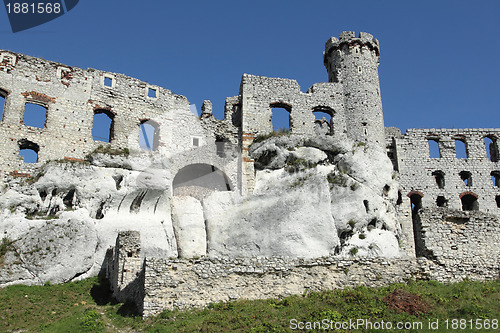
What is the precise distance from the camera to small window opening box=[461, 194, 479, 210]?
36.3 m

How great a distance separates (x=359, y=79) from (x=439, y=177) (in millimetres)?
9287

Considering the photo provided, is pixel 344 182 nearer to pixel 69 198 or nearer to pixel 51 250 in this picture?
pixel 69 198

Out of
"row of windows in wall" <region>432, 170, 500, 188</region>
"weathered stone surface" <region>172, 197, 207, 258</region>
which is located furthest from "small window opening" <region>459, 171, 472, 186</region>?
"weathered stone surface" <region>172, 197, 207, 258</region>

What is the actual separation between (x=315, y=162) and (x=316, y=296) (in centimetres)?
1183

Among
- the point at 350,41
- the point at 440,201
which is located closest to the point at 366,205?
the point at 440,201

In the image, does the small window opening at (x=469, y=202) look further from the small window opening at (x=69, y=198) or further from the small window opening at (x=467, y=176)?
the small window opening at (x=69, y=198)

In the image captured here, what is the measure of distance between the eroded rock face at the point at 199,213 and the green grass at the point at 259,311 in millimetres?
2998

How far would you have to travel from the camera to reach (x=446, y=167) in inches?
1463

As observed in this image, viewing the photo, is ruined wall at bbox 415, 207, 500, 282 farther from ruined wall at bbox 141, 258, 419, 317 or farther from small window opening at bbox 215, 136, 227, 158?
small window opening at bbox 215, 136, 227, 158

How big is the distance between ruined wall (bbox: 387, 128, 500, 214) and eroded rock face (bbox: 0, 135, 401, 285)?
690cm

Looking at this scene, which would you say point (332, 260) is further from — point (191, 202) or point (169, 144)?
point (169, 144)

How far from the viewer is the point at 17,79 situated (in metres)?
28.1

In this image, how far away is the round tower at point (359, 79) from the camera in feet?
112

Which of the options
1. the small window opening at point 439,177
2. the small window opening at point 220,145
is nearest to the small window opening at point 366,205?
the small window opening at point 220,145
